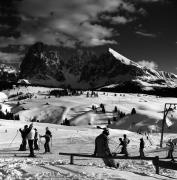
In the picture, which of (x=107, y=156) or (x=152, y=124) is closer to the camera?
(x=107, y=156)

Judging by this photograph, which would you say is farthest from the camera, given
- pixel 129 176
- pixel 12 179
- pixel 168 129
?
pixel 168 129

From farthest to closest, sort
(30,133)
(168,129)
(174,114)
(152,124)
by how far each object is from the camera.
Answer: (174,114), (152,124), (168,129), (30,133)

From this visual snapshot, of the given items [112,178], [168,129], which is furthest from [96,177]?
[168,129]

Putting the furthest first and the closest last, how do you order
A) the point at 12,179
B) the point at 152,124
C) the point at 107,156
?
the point at 152,124
the point at 107,156
the point at 12,179

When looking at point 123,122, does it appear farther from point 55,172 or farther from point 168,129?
point 55,172

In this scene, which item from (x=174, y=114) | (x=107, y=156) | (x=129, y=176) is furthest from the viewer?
(x=174, y=114)

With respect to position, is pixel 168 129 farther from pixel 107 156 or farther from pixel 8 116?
pixel 107 156

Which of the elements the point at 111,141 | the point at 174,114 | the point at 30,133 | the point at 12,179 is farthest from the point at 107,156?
the point at 174,114

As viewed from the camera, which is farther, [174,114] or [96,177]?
[174,114]

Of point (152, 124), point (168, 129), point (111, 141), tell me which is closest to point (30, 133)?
point (111, 141)
